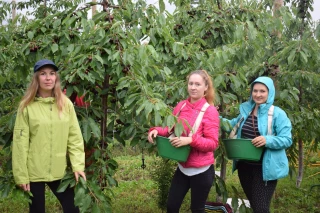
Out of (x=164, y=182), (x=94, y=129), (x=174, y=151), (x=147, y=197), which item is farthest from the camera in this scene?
(x=147, y=197)

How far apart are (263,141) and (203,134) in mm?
397

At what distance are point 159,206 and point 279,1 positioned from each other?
2.75 meters

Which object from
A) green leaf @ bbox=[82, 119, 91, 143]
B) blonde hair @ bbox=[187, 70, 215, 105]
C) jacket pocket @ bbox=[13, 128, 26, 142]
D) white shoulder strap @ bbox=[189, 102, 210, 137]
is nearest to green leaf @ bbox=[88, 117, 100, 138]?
green leaf @ bbox=[82, 119, 91, 143]

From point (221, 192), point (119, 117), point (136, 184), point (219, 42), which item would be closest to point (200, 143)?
point (119, 117)

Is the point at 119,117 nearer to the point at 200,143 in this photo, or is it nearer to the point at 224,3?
the point at 200,143

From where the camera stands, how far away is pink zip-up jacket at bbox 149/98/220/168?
2.47 metres

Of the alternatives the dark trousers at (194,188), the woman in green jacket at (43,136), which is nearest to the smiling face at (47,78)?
the woman in green jacket at (43,136)

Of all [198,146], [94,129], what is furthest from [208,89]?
[94,129]

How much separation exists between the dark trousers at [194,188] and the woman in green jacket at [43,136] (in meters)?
0.67

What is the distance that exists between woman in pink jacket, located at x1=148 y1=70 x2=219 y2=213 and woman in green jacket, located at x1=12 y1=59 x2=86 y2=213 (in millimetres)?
554

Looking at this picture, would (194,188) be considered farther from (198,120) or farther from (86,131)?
(86,131)

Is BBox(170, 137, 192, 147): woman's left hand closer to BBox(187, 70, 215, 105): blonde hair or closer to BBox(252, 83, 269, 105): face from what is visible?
BBox(187, 70, 215, 105): blonde hair

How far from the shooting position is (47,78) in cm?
241

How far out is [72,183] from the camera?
2436 mm
